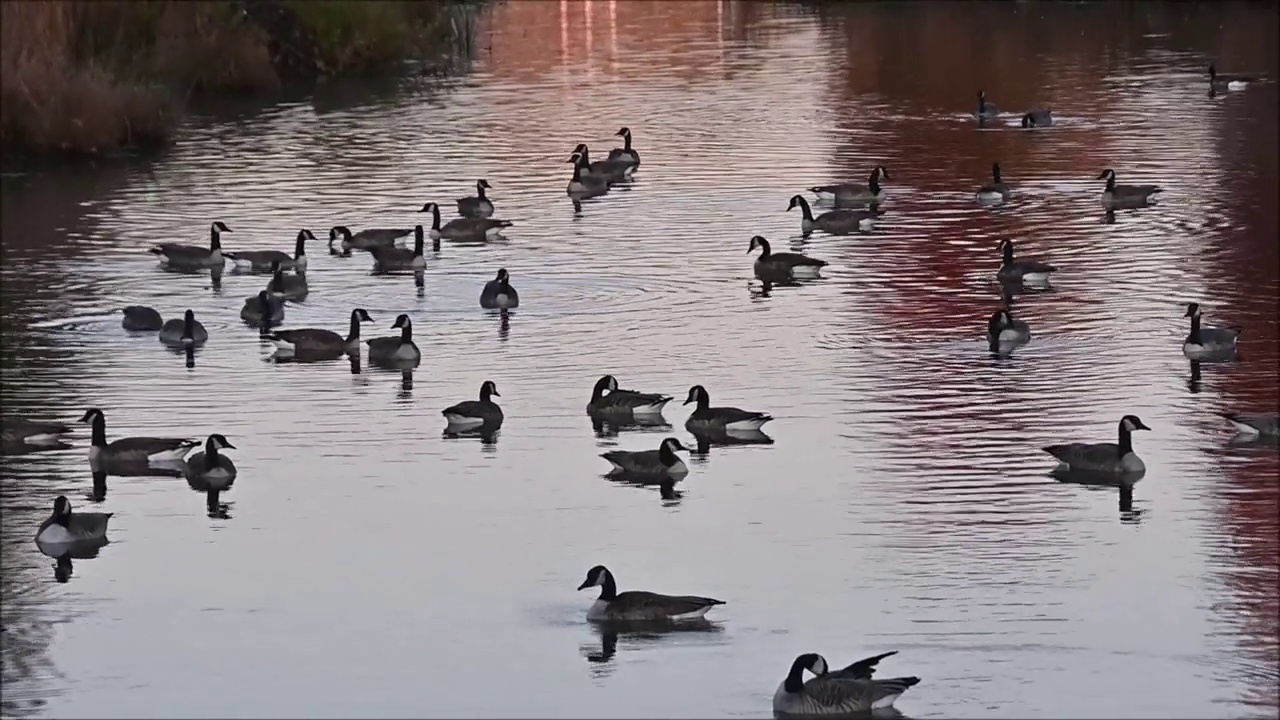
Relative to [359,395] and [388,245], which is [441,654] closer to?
[359,395]

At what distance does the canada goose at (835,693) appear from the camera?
43.8 ft

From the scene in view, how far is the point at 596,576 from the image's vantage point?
15430 mm

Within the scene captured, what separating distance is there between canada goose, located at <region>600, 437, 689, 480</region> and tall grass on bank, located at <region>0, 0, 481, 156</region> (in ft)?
72.6

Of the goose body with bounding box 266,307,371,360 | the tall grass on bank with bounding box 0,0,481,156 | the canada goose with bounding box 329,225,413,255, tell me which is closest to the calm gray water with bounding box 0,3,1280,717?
the goose body with bounding box 266,307,371,360

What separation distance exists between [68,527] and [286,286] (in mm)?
10448

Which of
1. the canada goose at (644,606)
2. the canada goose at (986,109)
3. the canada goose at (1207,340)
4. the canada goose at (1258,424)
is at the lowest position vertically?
the canada goose at (644,606)

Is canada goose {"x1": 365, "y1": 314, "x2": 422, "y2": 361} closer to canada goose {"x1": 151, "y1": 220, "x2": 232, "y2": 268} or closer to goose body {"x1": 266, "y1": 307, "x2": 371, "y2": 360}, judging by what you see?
goose body {"x1": 266, "y1": 307, "x2": 371, "y2": 360}

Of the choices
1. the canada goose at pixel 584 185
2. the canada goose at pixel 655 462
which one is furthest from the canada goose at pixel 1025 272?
the canada goose at pixel 584 185

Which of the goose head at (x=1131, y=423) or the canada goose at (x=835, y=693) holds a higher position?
the goose head at (x=1131, y=423)

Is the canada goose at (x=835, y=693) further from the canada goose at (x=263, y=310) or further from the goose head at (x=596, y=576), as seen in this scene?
the canada goose at (x=263, y=310)

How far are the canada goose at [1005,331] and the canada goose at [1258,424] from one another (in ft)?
13.0

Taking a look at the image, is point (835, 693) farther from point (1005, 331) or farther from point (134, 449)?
point (1005, 331)

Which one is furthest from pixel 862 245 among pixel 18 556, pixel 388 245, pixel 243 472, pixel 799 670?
pixel 799 670

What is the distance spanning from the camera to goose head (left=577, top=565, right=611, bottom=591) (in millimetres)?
15328
